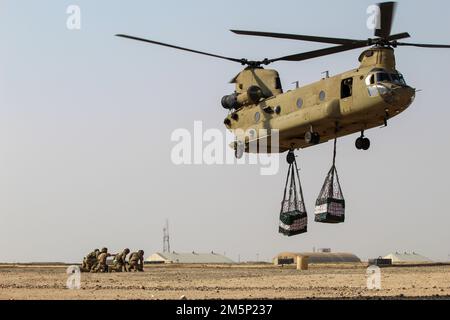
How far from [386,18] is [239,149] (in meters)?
11.5

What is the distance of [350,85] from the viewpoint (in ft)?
120

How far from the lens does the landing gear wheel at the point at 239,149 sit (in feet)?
142

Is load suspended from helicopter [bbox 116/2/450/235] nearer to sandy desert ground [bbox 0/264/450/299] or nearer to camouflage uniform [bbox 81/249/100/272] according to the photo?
sandy desert ground [bbox 0/264/450/299]

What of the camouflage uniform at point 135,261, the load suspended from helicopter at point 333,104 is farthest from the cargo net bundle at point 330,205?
the camouflage uniform at point 135,261

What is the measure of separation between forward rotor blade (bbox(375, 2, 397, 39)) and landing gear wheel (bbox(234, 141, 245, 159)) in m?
10.3

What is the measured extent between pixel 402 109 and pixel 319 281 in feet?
32.0

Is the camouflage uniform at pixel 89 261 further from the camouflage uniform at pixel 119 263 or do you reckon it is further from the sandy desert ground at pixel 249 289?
the sandy desert ground at pixel 249 289

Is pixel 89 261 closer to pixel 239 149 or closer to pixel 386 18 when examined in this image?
pixel 239 149

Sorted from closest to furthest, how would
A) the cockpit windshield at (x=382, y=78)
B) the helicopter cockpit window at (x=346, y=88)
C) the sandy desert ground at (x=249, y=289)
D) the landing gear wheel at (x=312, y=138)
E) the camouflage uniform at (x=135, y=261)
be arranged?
the sandy desert ground at (x=249, y=289)
the cockpit windshield at (x=382, y=78)
the helicopter cockpit window at (x=346, y=88)
the landing gear wheel at (x=312, y=138)
the camouflage uniform at (x=135, y=261)

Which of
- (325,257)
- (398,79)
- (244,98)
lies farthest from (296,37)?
(325,257)

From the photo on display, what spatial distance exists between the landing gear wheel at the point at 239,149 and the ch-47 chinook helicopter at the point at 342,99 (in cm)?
40
